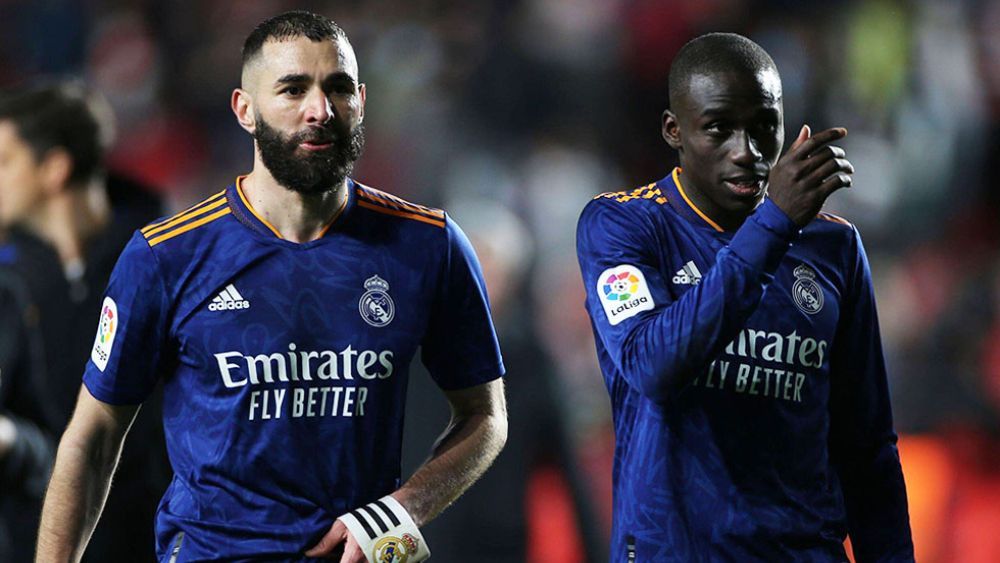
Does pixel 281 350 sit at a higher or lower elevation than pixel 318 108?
lower

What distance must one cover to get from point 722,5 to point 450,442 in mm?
6240

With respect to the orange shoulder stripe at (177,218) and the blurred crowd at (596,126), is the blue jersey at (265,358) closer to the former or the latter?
the orange shoulder stripe at (177,218)

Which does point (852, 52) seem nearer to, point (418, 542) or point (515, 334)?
point (515, 334)

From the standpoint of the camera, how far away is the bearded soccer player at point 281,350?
2.90 meters

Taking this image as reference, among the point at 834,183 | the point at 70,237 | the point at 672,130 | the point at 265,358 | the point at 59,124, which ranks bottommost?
the point at 265,358

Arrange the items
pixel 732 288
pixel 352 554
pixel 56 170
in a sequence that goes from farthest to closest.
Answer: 1. pixel 56 170
2. pixel 352 554
3. pixel 732 288

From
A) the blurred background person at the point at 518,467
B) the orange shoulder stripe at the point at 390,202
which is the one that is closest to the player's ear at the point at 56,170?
the blurred background person at the point at 518,467

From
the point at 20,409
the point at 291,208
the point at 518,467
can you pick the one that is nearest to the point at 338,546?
the point at 291,208

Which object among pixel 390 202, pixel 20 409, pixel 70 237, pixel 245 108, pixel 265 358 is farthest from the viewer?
pixel 70 237

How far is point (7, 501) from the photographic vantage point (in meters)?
5.10

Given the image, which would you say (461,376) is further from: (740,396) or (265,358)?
(740,396)

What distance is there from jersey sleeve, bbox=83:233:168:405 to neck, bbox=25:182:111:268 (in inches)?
91.3

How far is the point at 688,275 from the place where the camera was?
118 inches

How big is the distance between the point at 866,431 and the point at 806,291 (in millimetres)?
370
